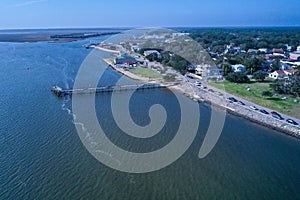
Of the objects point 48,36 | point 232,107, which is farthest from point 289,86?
point 48,36

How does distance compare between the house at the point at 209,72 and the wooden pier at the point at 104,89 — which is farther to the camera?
the house at the point at 209,72

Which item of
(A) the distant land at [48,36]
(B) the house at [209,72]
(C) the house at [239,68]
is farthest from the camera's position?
(A) the distant land at [48,36]

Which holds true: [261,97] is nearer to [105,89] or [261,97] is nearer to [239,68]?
[239,68]

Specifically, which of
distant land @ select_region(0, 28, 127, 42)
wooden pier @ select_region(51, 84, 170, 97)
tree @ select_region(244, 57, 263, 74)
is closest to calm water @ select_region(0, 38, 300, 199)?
wooden pier @ select_region(51, 84, 170, 97)

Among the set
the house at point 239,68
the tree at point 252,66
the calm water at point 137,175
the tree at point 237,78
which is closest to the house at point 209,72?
the tree at point 237,78

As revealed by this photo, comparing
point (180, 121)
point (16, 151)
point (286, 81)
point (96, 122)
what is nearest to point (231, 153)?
point (180, 121)

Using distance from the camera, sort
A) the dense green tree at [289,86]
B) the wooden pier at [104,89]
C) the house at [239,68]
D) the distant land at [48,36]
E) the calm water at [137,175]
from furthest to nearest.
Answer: the distant land at [48,36], the house at [239,68], the wooden pier at [104,89], the dense green tree at [289,86], the calm water at [137,175]

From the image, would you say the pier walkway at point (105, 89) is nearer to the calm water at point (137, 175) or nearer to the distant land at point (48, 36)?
the calm water at point (137, 175)

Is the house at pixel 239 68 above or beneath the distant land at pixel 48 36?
beneath
